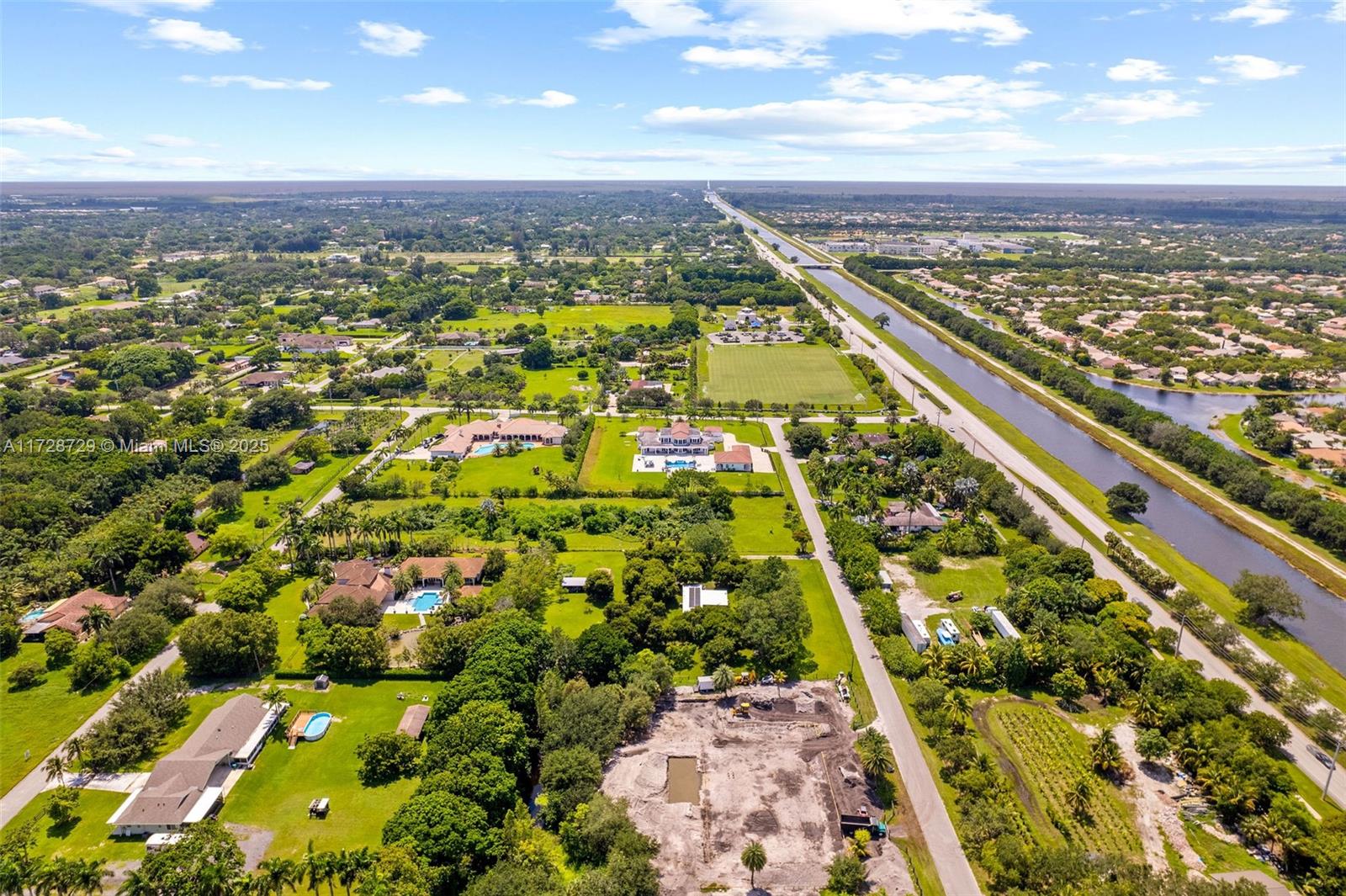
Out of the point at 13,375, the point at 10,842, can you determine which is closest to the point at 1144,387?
the point at 10,842

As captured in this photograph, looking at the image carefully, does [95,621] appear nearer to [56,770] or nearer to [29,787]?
[29,787]

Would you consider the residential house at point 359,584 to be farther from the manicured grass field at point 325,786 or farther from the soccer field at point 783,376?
the soccer field at point 783,376

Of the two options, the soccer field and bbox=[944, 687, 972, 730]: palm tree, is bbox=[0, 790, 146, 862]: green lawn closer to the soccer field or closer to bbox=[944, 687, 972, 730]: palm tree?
bbox=[944, 687, 972, 730]: palm tree

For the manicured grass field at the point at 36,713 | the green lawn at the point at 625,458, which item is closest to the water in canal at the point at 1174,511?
the green lawn at the point at 625,458

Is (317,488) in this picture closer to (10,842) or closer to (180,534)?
(180,534)

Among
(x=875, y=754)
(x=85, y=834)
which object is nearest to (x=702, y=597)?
(x=875, y=754)

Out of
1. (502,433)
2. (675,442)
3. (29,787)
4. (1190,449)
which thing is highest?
(1190,449)
